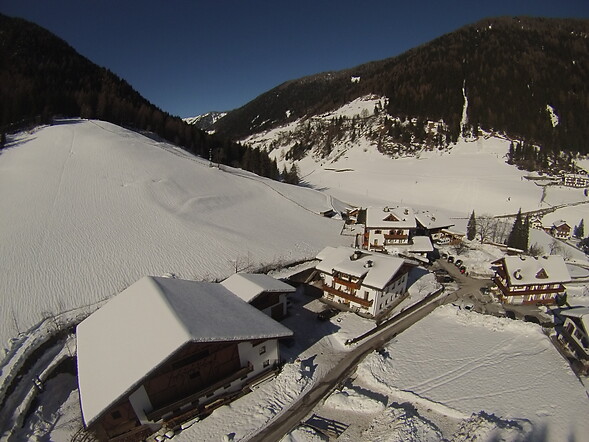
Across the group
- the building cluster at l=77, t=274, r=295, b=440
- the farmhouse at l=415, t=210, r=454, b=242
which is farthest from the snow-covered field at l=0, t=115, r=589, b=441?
the farmhouse at l=415, t=210, r=454, b=242

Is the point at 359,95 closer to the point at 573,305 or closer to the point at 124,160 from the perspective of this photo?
the point at 124,160

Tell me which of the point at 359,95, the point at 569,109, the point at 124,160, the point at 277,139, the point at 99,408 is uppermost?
the point at 359,95

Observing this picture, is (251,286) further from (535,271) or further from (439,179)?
(439,179)

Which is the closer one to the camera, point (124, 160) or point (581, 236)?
point (124, 160)

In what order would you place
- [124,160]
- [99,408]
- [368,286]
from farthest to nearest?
→ [124,160] < [368,286] < [99,408]

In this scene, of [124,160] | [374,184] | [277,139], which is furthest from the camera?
[277,139]

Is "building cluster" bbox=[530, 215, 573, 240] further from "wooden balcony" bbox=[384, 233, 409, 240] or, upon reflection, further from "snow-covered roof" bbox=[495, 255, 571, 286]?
"wooden balcony" bbox=[384, 233, 409, 240]

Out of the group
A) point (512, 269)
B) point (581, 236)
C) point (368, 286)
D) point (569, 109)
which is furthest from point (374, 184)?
point (569, 109)
